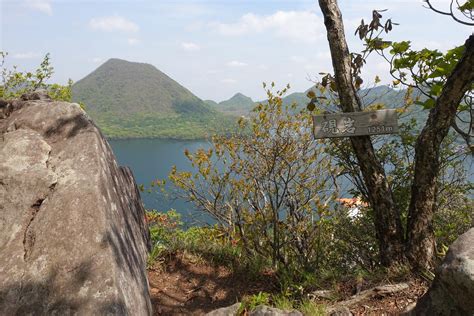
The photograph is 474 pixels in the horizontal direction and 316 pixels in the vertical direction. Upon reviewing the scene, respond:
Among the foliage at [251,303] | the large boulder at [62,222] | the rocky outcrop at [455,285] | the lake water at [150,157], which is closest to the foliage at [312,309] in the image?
the foliage at [251,303]

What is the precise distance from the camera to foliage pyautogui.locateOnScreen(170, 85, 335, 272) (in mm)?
7723

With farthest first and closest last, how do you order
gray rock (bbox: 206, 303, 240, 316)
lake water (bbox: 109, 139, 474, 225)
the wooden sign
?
lake water (bbox: 109, 139, 474, 225) < the wooden sign < gray rock (bbox: 206, 303, 240, 316)

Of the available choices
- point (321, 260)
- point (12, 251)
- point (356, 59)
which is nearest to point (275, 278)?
point (321, 260)

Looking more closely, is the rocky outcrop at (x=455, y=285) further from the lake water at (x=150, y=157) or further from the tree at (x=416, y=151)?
the lake water at (x=150, y=157)

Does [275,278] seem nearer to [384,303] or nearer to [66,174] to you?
[384,303]

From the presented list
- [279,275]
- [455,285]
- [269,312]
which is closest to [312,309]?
[269,312]

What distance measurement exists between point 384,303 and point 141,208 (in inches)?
149

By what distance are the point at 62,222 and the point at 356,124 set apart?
3.28m

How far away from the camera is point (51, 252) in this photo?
10.2 feet

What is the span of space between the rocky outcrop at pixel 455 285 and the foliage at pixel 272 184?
3968 millimetres

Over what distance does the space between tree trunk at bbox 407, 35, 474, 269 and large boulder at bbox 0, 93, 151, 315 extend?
3105 mm

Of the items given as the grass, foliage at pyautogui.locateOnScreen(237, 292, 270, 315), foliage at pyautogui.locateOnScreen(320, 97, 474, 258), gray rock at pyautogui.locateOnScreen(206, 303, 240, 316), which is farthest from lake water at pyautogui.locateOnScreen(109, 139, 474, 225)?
gray rock at pyautogui.locateOnScreen(206, 303, 240, 316)

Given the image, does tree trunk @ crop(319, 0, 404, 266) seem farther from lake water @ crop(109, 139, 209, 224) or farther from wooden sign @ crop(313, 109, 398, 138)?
lake water @ crop(109, 139, 209, 224)

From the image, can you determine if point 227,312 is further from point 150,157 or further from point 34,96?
point 150,157
